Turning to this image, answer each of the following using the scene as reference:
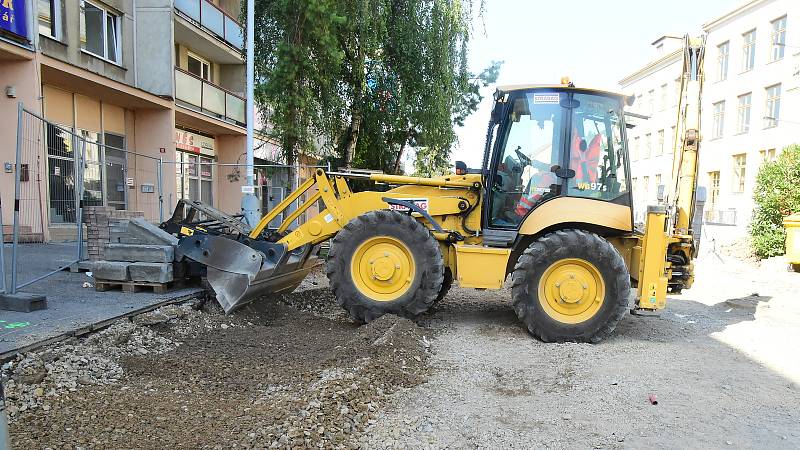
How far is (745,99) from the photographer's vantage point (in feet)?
90.6

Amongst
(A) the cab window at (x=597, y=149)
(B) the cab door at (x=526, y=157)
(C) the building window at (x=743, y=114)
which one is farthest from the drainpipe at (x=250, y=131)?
(C) the building window at (x=743, y=114)

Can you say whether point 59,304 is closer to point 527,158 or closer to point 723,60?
point 527,158

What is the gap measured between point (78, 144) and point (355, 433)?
671cm

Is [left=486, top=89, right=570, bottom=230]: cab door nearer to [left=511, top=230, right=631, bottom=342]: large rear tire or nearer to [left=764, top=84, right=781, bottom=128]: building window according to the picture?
[left=511, top=230, right=631, bottom=342]: large rear tire

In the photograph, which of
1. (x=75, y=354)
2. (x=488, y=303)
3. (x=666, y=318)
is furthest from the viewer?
(x=488, y=303)

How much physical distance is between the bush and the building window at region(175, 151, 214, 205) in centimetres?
1451

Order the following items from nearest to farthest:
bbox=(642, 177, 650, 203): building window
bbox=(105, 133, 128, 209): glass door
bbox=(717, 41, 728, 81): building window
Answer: bbox=(105, 133, 128, 209): glass door
bbox=(717, 41, 728, 81): building window
bbox=(642, 177, 650, 203): building window

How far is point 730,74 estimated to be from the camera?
1119 inches

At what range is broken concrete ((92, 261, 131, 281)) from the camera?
663 cm

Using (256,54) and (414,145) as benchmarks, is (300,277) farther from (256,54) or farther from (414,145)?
(414,145)

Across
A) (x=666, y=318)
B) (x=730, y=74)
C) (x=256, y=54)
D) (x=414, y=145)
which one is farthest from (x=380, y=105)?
(x=730, y=74)

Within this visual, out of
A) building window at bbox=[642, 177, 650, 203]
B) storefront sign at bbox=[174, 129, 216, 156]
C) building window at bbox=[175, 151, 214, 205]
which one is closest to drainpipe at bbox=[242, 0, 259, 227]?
building window at bbox=[175, 151, 214, 205]

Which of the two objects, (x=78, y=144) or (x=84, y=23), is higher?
(x=84, y=23)

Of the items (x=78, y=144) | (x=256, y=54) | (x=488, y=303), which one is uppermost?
(x=256, y=54)
